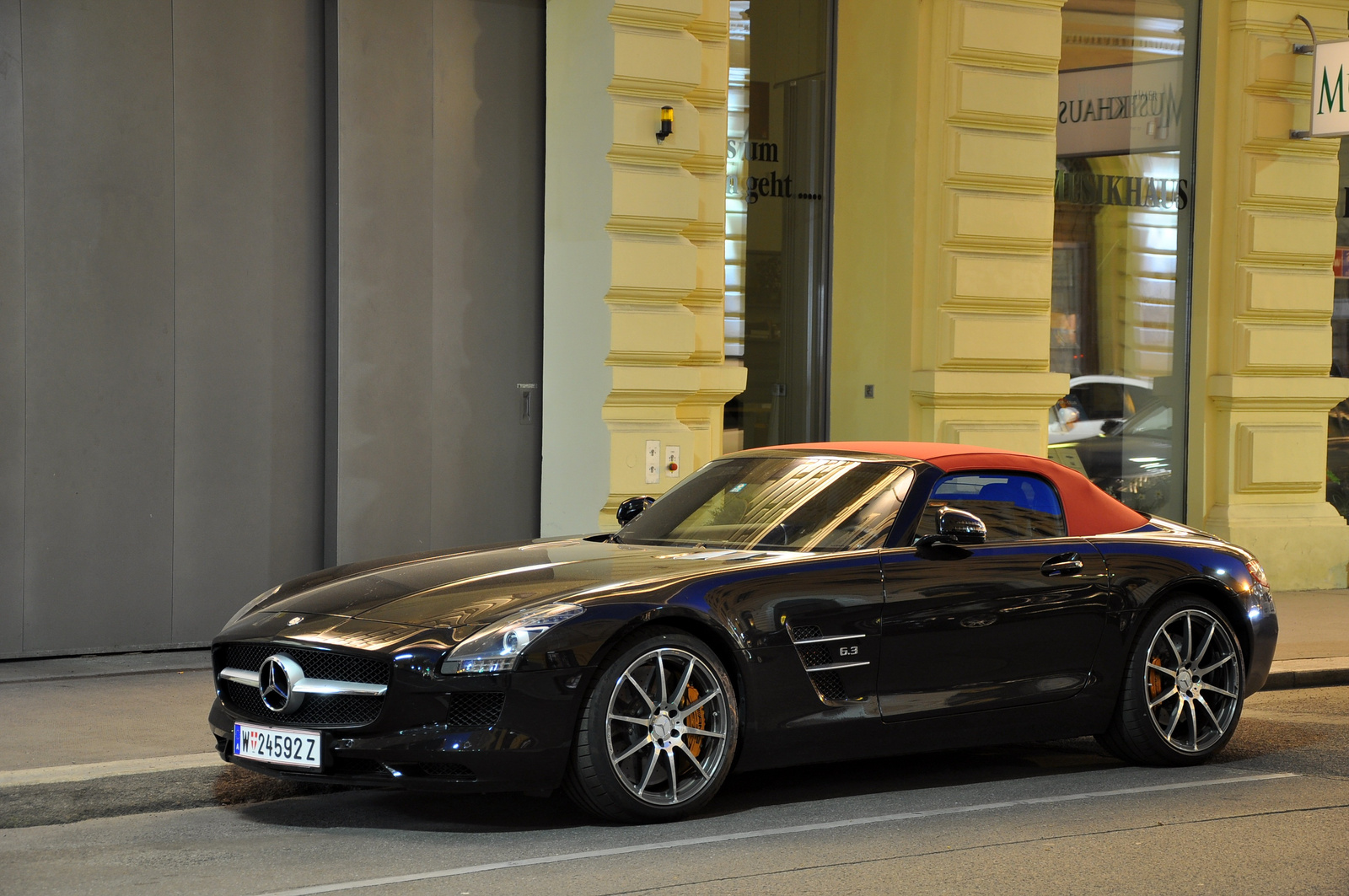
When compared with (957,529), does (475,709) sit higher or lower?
lower

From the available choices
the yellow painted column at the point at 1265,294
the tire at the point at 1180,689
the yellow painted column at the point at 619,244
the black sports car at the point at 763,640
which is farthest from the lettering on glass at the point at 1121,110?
the tire at the point at 1180,689

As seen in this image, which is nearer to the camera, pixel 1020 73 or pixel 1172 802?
pixel 1172 802

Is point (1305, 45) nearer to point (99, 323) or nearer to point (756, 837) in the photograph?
point (99, 323)

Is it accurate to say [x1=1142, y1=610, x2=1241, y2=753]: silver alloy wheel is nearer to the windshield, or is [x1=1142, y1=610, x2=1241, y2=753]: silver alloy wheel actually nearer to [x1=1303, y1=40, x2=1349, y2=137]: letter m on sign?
the windshield

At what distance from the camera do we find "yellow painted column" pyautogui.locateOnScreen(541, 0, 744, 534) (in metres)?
10.3

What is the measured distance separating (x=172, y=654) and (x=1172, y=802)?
19.4 ft

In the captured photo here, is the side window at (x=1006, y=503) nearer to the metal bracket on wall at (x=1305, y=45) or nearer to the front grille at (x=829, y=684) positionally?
the front grille at (x=829, y=684)

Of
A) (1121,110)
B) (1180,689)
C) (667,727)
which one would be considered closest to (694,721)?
(667,727)

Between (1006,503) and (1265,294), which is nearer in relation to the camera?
(1006,503)

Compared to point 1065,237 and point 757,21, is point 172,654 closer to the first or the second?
point 757,21

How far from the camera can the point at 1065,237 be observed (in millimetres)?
13398

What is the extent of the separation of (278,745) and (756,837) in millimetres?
1699

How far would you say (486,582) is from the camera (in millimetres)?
5855

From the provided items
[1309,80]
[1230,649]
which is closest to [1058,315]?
[1309,80]
